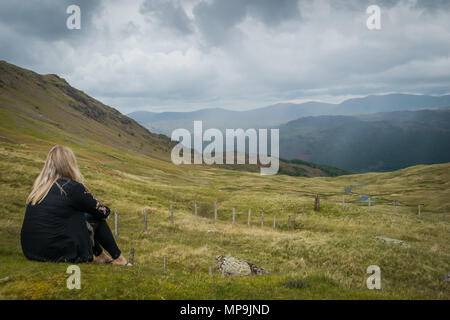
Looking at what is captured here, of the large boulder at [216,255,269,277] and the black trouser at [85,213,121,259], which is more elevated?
the black trouser at [85,213,121,259]

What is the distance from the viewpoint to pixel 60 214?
26.9ft

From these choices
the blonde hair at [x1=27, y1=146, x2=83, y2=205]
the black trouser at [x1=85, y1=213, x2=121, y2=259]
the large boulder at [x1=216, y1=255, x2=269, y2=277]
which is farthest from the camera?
the large boulder at [x1=216, y1=255, x2=269, y2=277]

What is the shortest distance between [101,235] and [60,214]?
154 cm

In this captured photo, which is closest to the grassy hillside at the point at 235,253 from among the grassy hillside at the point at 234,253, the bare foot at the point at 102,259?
the grassy hillside at the point at 234,253

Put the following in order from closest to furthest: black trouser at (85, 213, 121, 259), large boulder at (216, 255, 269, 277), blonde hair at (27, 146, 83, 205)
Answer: blonde hair at (27, 146, 83, 205), black trouser at (85, 213, 121, 259), large boulder at (216, 255, 269, 277)

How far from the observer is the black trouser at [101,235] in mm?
9023

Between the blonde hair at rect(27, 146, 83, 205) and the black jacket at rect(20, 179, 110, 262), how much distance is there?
15 cm

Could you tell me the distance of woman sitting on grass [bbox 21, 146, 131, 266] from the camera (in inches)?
321

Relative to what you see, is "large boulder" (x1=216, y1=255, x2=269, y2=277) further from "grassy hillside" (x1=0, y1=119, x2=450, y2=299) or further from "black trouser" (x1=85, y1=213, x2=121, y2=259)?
"black trouser" (x1=85, y1=213, x2=121, y2=259)

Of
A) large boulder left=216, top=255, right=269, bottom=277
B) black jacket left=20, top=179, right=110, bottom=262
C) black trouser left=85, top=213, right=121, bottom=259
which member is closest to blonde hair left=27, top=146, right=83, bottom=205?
black jacket left=20, top=179, right=110, bottom=262
